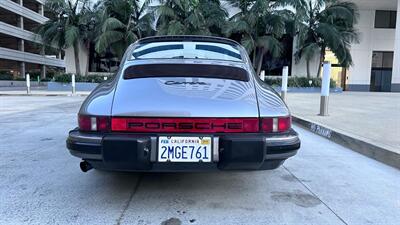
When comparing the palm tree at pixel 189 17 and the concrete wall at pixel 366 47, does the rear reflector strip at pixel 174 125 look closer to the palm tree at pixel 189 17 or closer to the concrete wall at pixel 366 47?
the palm tree at pixel 189 17

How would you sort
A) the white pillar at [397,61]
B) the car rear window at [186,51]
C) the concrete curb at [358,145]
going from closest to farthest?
the car rear window at [186,51] < the concrete curb at [358,145] < the white pillar at [397,61]

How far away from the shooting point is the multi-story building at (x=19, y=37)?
45719 mm

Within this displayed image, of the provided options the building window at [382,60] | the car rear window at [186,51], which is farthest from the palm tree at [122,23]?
the car rear window at [186,51]

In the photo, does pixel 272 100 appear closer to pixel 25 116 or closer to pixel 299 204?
pixel 299 204

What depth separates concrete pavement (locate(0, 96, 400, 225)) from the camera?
129 inches

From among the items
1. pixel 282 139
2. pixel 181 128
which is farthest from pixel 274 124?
pixel 181 128

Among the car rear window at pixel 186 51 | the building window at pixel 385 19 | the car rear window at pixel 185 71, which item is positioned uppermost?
the building window at pixel 385 19

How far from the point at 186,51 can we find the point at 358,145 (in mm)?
3435

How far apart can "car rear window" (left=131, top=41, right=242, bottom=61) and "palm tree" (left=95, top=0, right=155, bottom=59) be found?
64.6 ft

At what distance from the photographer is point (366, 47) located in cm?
3184

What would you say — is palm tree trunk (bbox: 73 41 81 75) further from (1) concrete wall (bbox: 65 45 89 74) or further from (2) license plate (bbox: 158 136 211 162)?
(2) license plate (bbox: 158 136 211 162)

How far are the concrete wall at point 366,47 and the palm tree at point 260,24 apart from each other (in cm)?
→ 978

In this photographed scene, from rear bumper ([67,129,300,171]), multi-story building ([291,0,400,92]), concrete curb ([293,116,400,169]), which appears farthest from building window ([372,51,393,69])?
rear bumper ([67,129,300,171])

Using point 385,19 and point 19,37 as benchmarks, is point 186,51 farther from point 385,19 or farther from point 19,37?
point 19,37
